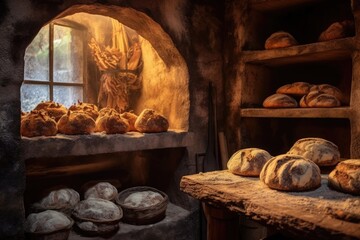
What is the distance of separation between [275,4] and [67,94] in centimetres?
274

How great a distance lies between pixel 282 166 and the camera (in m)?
1.75

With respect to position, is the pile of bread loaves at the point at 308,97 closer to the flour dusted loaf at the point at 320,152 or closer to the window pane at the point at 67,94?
the flour dusted loaf at the point at 320,152

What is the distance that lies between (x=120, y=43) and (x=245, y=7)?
5.34 ft

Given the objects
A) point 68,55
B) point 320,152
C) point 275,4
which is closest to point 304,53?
point 275,4

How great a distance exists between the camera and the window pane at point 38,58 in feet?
11.9

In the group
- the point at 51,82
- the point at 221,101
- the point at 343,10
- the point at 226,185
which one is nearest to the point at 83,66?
the point at 51,82

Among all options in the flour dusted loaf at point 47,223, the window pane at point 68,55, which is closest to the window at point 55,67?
the window pane at point 68,55

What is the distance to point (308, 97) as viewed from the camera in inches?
117

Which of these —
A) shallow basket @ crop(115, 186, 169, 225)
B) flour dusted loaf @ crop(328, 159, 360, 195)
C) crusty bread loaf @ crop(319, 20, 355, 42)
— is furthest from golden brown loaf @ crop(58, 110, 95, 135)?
crusty bread loaf @ crop(319, 20, 355, 42)

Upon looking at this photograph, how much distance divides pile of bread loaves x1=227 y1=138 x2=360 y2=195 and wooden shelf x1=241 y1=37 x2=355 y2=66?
44.2 inches

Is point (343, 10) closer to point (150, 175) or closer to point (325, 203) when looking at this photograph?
point (325, 203)

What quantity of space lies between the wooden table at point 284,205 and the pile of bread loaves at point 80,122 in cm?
111

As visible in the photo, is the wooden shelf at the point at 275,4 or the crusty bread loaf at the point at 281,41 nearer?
the crusty bread loaf at the point at 281,41

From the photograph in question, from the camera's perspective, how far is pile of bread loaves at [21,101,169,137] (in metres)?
2.48
